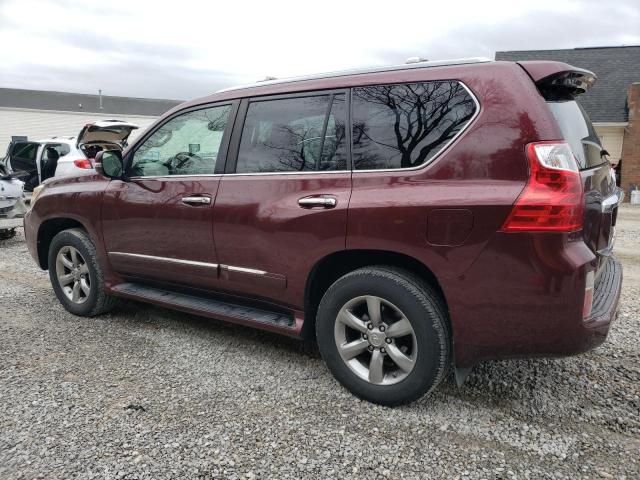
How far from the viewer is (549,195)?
235 centimetres

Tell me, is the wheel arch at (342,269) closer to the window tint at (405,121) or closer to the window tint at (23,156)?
the window tint at (405,121)

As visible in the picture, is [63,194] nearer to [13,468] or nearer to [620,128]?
[13,468]

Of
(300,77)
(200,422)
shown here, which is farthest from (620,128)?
(200,422)

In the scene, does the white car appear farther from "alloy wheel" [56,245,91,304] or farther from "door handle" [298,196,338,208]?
"door handle" [298,196,338,208]

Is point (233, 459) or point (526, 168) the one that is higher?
point (526, 168)

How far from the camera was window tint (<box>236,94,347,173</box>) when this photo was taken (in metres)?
3.03

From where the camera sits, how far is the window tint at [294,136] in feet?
9.95

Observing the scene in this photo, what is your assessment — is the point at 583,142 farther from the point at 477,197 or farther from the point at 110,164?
the point at 110,164

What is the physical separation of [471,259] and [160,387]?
79.5 inches

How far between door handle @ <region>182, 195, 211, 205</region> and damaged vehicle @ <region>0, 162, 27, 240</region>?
19.9 feet

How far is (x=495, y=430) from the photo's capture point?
2695 mm

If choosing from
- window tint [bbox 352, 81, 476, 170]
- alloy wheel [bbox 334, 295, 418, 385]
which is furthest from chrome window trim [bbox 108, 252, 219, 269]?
window tint [bbox 352, 81, 476, 170]

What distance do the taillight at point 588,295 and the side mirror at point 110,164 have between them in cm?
324

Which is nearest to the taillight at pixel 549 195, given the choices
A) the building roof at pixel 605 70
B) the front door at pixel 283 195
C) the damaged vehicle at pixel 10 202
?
the front door at pixel 283 195
